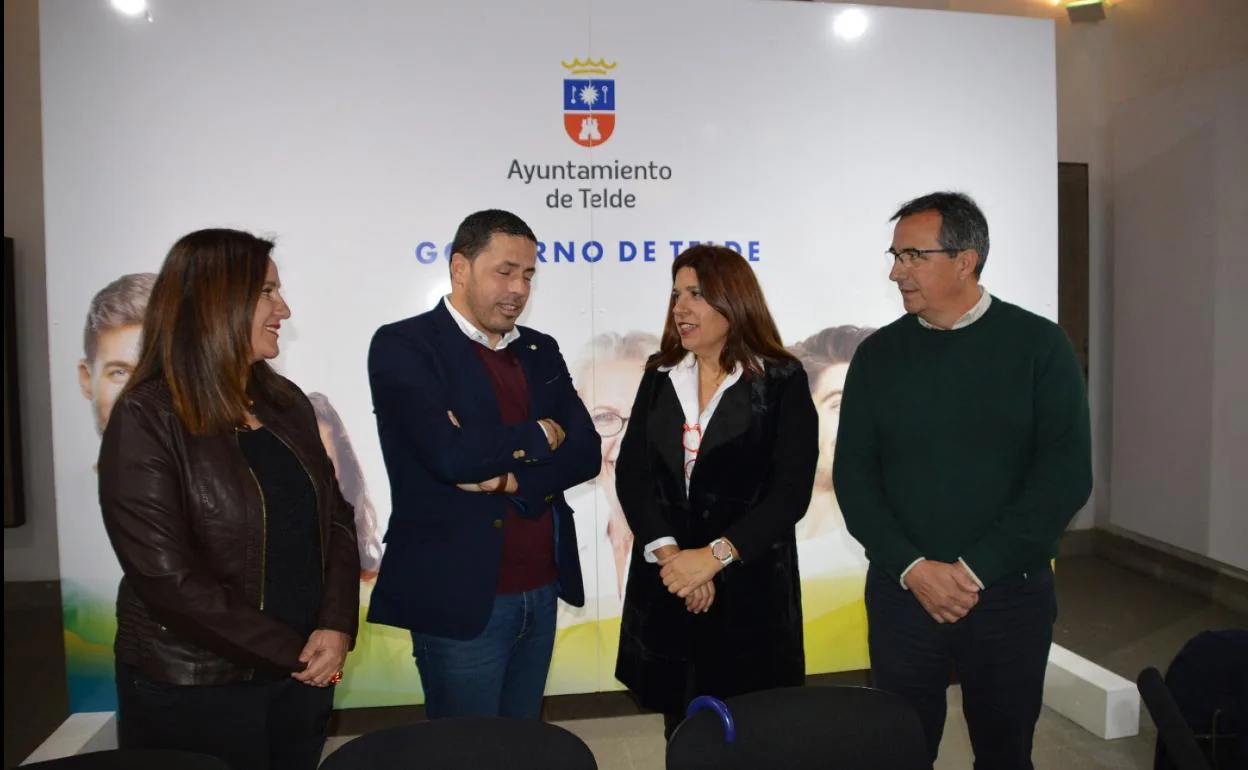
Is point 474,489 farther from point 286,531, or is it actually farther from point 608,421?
point 608,421

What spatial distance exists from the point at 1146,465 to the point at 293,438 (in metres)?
5.18

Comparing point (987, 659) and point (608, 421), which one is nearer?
point (987, 659)

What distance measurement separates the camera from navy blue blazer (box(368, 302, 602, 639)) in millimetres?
1977

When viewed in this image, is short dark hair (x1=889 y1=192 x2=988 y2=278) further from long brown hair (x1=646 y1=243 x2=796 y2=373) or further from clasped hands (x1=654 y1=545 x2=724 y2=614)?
clasped hands (x1=654 y1=545 x2=724 y2=614)

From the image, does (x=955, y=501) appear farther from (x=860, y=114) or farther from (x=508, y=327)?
(x=860, y=114)

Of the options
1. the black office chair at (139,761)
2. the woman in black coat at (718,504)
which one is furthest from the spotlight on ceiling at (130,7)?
the black office chair at (139,761)

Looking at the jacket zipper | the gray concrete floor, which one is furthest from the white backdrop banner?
the jacket zipper

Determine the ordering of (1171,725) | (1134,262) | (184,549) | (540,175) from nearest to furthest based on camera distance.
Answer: (1171,725) → (184,549) → (540,175) → (1134,262)

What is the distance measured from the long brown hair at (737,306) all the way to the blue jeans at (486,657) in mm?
791

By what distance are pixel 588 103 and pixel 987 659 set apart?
2336 mm

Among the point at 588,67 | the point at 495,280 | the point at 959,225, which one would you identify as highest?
the point at 588,67

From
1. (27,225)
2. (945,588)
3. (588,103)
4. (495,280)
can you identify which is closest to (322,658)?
(495,280)

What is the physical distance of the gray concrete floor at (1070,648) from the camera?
10.0ft

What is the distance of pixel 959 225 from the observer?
2100 mm
